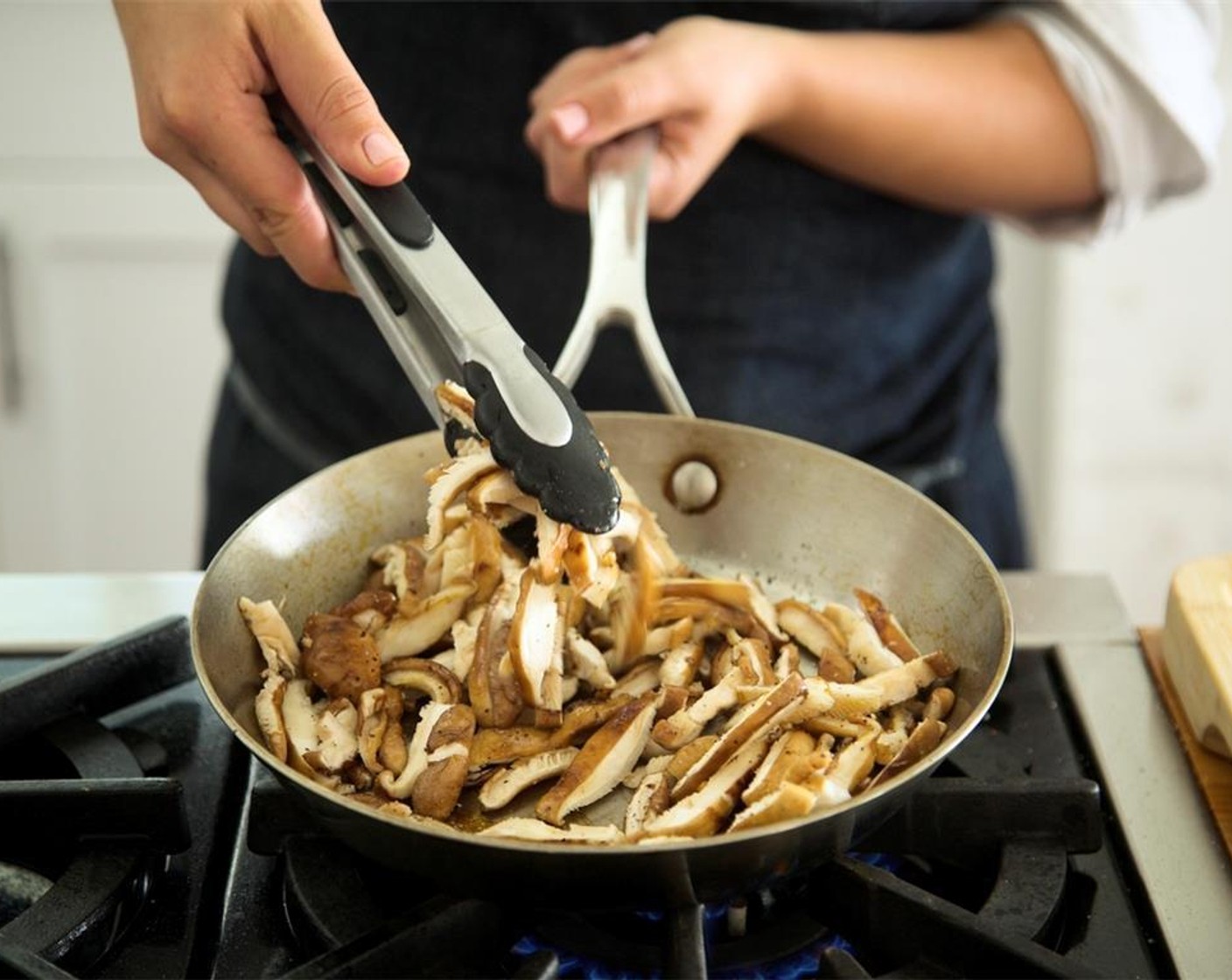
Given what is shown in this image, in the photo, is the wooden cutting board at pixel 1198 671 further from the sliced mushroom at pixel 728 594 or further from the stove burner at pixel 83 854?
the stove burner at pixel 83 854

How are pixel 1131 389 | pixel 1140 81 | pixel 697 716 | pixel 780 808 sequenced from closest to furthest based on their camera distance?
pixel 780 808, pixel 697 716, pixel 1140 81, pixel 1131 389

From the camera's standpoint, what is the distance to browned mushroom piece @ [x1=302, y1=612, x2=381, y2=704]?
760mm

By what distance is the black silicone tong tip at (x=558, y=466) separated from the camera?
0.69 m

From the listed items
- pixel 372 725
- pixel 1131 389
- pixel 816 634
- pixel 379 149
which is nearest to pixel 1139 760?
pixel 816 634

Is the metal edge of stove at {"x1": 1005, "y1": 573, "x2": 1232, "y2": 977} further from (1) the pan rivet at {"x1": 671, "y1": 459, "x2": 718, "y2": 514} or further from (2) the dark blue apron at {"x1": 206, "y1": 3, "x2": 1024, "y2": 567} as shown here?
(2) the dark blue apron at {"x1": 206, "y1": 3, "x2": 1024, "y2": 567}

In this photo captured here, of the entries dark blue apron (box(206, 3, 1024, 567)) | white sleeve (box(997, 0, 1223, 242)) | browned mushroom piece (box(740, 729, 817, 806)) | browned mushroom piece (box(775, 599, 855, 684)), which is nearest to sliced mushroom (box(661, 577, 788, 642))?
browned mushroom piece (box(775, 599, 855, 684))

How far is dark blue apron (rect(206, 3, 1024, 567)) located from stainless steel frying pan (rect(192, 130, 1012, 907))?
0.83 ft

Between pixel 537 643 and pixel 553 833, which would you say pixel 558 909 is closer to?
pixel 553 833

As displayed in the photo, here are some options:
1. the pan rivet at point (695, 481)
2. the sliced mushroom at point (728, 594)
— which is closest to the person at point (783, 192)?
the pan rivet at point (695, 481)

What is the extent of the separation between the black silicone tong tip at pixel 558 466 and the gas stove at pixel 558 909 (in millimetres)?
180

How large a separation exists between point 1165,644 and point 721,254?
0.51m

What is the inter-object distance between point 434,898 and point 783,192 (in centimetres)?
73

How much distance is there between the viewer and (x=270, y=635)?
0.76 m

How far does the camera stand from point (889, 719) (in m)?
0.75
